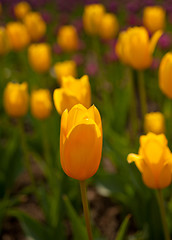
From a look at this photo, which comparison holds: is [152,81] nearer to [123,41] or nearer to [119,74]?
[119,74]

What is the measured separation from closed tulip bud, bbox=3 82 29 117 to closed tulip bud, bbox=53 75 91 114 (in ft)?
1.42

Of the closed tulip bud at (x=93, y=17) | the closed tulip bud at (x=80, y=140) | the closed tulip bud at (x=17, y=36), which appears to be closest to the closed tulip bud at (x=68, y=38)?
the closed tulip bud at (x=93, y=17)

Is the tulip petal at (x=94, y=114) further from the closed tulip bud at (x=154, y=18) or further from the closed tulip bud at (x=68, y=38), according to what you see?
the closed tulip bud at (x=68, y=38)

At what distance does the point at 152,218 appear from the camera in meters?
1.60

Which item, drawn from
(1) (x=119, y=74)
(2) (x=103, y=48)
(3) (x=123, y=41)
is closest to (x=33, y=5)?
(2) (x=103, y=48)

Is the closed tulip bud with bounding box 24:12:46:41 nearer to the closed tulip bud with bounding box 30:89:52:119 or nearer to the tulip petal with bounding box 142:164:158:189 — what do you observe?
the closed tulip bud with bounding box 30:89:52:119

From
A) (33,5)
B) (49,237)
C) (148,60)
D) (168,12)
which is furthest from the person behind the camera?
(33,5)

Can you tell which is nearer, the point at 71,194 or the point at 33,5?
the point at 71,194

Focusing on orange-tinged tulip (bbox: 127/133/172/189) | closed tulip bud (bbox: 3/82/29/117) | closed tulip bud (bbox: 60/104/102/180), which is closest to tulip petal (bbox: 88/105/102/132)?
closed tulip bud (bbox: 60/104/102/180)

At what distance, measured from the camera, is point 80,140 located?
93cm

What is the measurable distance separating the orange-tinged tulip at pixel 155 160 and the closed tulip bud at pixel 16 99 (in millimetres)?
783

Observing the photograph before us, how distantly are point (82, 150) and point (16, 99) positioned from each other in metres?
0.87

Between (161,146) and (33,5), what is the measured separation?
5.23m

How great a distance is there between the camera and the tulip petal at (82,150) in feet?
3.00
